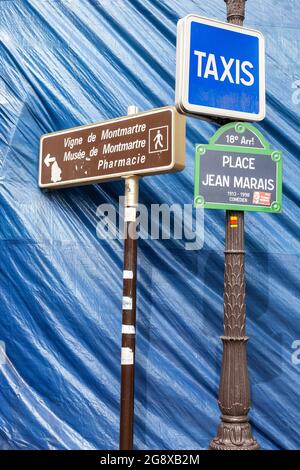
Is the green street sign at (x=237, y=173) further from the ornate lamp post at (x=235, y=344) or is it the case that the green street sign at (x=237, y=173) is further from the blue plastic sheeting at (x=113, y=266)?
the blue plastic sheeting at (x=113, y=266)

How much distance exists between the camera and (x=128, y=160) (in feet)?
14.3

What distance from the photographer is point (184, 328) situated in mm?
4719

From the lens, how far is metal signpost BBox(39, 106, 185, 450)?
13.7 ft

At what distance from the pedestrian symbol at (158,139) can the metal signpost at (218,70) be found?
2.46 ft

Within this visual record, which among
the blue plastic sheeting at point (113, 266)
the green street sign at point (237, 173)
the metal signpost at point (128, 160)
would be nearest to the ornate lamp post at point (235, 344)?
the green street sign at point (237, 173)

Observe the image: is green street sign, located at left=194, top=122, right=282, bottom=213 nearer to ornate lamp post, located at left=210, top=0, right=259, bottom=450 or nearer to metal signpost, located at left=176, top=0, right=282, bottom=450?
metal signpost, located at left=176, top=0, right=282, bottom=450

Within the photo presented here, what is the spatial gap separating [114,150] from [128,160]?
0.18m

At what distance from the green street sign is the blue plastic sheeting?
49.4 inches

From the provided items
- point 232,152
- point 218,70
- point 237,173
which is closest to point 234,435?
point 237,173

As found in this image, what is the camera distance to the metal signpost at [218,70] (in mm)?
3381

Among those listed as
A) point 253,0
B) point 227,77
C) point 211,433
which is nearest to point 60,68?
point 253,0

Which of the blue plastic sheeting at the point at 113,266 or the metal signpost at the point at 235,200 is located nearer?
the metal signpost at the point at 235,200

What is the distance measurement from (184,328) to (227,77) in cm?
210

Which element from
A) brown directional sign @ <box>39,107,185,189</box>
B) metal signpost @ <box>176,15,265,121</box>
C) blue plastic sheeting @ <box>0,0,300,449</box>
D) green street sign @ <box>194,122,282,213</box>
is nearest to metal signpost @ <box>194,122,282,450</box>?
green street sign @ <box>194,122,282,213</box>
